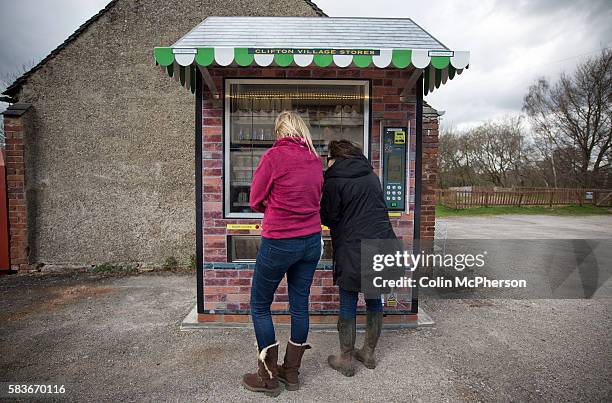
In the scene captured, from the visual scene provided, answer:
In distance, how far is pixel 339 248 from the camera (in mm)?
2826

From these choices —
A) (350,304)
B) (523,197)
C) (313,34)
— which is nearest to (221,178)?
(313,34)

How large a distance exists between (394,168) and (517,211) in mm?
18680

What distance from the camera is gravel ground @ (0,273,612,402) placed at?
2707 mm

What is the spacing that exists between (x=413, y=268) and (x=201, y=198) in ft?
7.57

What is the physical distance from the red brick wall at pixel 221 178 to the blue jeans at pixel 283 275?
120 centimetres

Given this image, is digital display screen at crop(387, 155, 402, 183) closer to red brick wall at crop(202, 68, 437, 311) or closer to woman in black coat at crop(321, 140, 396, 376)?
red brick wall at crop(202, 68, 437, 311)

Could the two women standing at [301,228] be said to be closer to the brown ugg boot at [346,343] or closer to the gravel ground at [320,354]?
the brown ugg boot at [346,343]

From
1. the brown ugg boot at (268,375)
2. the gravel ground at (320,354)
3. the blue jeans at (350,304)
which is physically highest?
the blue jeans at (350,304)

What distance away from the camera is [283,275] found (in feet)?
8.41

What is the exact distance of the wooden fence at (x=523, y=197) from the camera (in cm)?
2069

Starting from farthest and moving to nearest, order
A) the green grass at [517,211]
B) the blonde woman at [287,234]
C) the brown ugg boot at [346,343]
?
the green grass at [517,211] < the brown ugg boot at [346,343] < the blonde woman at [287,234]

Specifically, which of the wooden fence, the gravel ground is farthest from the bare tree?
the gravel ground

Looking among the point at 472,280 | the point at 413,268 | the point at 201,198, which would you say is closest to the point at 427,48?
the point at 413,268

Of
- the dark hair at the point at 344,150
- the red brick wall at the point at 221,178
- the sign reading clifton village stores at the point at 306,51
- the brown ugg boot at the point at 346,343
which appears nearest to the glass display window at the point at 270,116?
the red brick wall at the point at 221,178
